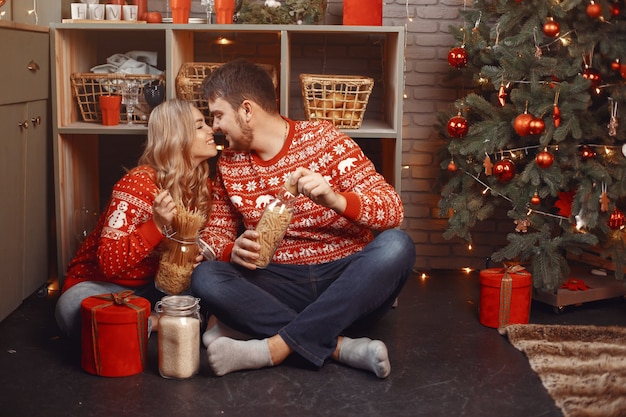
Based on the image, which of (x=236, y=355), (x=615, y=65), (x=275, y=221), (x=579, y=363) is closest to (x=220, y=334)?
(x=236, y=355)

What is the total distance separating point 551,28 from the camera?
2.95 m

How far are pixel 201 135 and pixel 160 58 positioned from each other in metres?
1.03

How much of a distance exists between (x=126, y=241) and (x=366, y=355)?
88 centimetres

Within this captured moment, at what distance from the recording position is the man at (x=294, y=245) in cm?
256

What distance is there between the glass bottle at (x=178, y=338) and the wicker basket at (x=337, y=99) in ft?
3.55

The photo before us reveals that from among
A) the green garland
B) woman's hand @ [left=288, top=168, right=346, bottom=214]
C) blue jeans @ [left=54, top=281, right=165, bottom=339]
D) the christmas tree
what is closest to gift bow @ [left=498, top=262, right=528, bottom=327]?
the christmas tree

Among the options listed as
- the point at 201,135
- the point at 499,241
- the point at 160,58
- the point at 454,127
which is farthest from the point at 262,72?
the point at 499,241

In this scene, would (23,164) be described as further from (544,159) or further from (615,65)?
(615,65)

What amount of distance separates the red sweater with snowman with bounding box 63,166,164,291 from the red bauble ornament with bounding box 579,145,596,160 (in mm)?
1612

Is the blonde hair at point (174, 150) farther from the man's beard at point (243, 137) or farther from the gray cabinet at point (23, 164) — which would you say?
the gray cabinet at point (23, 164)

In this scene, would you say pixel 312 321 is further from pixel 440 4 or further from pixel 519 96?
pixel 440 4

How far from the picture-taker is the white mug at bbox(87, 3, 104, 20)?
3.30 m

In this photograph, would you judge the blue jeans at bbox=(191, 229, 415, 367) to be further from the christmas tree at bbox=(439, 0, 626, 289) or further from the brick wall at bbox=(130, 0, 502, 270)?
the brick wall at bbox=(130, 0, 502, 270)

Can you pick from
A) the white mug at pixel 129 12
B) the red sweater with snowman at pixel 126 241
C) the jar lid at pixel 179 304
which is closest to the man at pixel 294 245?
the jar lid at pixel 179 304
